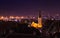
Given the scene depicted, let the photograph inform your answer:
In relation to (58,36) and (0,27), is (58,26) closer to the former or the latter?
(58,36)

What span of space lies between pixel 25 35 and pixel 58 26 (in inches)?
149

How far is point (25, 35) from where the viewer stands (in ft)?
21.3

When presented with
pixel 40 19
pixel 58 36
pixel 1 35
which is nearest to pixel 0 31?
pixel 1 35

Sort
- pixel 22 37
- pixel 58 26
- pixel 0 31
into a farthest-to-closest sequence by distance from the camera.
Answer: pixel 58 26 → pixel 0 31 → pixel 22 37

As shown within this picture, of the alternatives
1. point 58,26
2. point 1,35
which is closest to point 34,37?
point 1,35

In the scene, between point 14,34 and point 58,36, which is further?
point 58,36

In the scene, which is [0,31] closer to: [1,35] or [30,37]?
[1,35]

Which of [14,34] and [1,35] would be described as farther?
[1,35]

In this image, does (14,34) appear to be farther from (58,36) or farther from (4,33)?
(58,36)

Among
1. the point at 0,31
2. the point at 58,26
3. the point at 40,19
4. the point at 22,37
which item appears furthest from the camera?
the point at 40,19

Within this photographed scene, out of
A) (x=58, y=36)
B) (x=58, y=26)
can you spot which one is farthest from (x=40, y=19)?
(x=58, y=36)

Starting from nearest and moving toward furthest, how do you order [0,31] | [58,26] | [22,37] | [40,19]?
[22,37], [0,31], [58,26], [40,19]

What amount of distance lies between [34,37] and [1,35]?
121cm

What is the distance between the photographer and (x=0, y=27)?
738 cm
